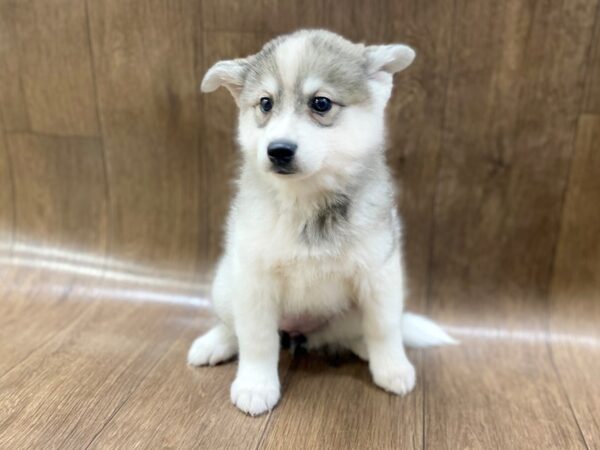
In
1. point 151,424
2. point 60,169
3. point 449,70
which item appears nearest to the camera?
point 151,424

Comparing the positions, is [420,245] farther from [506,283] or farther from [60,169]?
[60,169]

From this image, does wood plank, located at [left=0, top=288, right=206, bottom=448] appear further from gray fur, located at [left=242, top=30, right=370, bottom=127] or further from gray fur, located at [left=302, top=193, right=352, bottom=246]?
gray fur, located at [left=242, top=30, right=370, bottom=127]

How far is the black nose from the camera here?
4.11 ft

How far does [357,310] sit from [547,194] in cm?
80

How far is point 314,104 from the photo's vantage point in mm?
1336

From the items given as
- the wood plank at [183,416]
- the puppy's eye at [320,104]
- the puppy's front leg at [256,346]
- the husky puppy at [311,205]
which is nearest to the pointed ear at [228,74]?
the husky puppy at [311,205]

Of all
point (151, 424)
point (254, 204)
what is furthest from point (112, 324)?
point (254, 204)

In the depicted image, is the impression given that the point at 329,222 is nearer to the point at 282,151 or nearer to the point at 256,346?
the point at 282,151

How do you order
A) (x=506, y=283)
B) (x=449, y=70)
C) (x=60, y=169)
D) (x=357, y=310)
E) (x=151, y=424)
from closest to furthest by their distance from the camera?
(x=151, y=424), (x=357, y=310), (x=449, y=70), (x=506, y=283), (x=60, y=169)

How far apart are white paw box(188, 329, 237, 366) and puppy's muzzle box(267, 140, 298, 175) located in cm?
67

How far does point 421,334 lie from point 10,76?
1719 millimetres

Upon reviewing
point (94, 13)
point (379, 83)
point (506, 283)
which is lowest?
point (506, 283)

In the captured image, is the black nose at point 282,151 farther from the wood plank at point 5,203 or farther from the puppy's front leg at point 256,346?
the wood plank at point 5,203

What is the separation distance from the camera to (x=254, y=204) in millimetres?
1462
